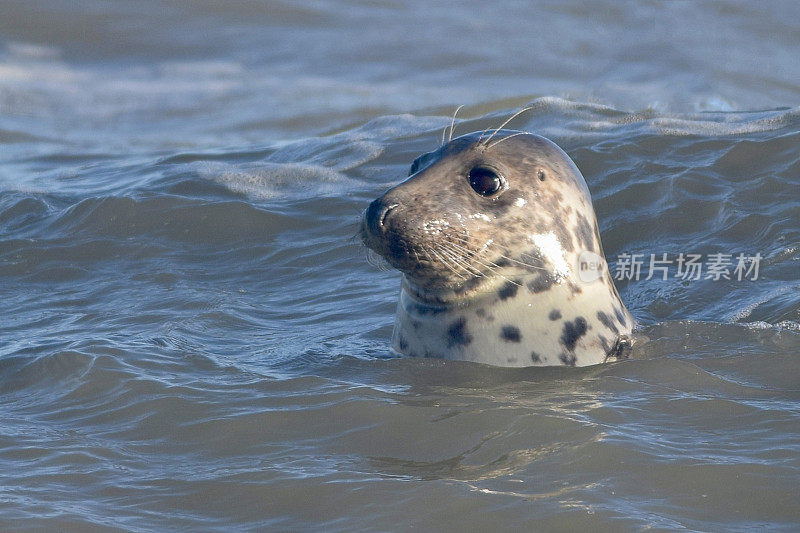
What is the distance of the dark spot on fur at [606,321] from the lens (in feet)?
17.1

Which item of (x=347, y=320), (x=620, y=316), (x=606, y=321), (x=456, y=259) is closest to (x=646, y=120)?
(x=347, y=320)

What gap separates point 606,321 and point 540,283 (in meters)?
0.41

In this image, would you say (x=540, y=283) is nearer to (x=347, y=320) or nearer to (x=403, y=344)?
(x=403, y=344)

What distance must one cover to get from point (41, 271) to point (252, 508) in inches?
160

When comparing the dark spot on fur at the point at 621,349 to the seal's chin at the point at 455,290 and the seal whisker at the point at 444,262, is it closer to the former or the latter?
the seal's chin at the point at 455,290

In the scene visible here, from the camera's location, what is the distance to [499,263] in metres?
5.01

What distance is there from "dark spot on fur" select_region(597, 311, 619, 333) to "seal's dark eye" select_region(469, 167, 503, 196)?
72 centimetres

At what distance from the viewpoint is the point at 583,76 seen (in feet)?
47.6

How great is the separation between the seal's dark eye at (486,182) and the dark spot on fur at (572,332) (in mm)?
649

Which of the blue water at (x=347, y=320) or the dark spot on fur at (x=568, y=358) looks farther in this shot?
the dark spot on fur at (x=568, y=358)

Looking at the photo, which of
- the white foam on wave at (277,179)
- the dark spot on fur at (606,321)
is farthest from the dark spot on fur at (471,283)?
the white foam on wave at (277,179)

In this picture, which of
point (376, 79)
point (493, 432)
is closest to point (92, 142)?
point (376, 79)

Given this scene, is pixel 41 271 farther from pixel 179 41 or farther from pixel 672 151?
pixel 179 41

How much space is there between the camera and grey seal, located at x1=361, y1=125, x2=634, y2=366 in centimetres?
490
